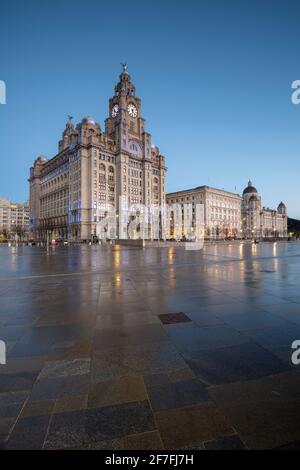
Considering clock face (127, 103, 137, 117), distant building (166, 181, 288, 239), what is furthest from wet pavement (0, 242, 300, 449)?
distant building (166, 181, 288, 239)

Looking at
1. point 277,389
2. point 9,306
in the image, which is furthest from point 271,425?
point 9,306

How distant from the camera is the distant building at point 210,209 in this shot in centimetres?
11344

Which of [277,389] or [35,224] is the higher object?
[35,224]

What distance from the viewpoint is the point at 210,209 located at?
11462 cm

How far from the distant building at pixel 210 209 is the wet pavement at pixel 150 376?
109600 mm

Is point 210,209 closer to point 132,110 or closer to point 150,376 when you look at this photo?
point 132,110

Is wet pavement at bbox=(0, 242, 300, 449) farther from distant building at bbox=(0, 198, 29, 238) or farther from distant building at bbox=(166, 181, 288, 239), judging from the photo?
distant building at bbox=(0, 198, 29, 238)

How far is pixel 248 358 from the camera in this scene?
3455mm

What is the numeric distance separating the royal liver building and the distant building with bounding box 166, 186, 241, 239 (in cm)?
1715

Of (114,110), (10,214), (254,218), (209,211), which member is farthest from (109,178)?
(10,214)

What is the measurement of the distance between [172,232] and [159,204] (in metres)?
20.4

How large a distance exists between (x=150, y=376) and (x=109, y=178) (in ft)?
301

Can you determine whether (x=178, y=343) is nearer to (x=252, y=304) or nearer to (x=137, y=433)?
(x=137, y=433)

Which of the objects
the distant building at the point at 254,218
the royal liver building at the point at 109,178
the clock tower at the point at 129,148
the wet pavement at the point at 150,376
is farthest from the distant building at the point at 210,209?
the wet pavement at the point at 150,376
